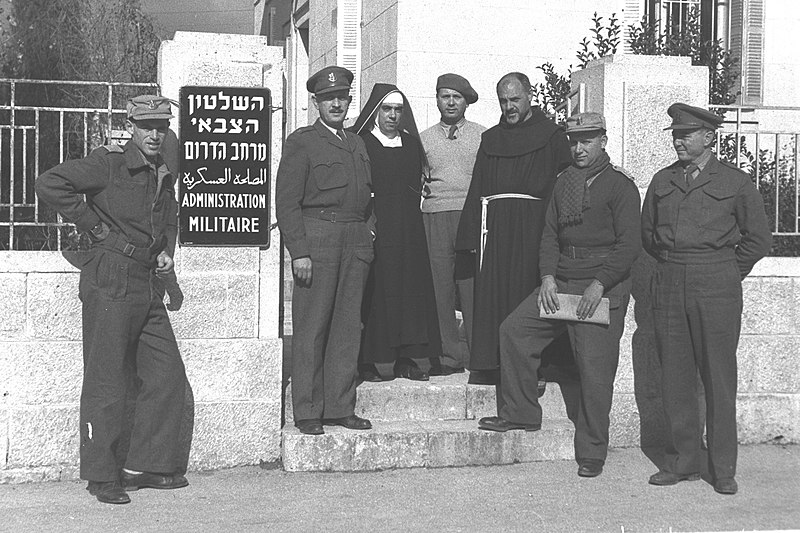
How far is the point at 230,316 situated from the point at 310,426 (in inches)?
32.0

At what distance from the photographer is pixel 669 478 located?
6.38 metres

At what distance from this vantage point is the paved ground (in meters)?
5.61

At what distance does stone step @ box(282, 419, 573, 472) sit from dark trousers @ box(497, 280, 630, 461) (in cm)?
16

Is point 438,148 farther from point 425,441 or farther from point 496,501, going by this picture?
point 496,501

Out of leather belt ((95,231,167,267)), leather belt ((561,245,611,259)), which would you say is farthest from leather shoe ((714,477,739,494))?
leather belt ((95,231,167,267))

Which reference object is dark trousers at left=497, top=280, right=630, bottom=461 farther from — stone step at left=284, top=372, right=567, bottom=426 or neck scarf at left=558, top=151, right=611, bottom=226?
neck scarf at left=558, top=151, right=611, bottom=226

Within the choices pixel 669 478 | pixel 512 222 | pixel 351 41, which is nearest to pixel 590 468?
pixel 669 478

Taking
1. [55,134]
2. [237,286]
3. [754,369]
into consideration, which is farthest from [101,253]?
[754,369]

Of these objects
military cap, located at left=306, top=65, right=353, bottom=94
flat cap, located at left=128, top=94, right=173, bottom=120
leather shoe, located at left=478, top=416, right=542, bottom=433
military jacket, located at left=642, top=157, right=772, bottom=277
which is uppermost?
military cap, located at left=306, top=65, right=353, bottom=94

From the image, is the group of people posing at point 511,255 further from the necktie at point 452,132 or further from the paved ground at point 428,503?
the paved ground at point 428,503

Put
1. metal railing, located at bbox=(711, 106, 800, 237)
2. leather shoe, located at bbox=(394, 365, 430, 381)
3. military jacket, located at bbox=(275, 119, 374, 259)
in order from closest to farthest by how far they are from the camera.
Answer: military jacket, located at bbox=(275, 119, 374, 259), leather shoe, located at bbox=(394, 365, 430, 381), metal railing, located at bbox=(711, 106, 800, 237)

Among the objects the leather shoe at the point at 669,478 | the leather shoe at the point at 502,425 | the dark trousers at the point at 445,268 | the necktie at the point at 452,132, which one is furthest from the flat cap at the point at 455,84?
the leather shoe at the point at 669,478

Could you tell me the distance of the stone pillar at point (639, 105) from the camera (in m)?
7.20

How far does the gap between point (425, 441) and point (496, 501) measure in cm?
77
